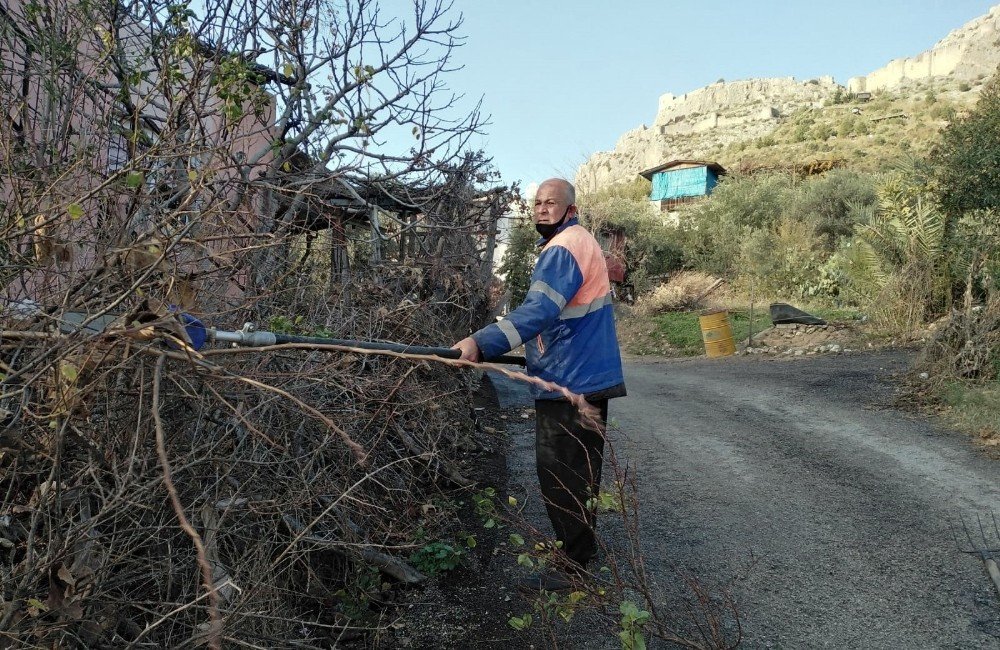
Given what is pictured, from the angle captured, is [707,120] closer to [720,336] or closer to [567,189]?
[720,336]

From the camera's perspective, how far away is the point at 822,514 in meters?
4.82

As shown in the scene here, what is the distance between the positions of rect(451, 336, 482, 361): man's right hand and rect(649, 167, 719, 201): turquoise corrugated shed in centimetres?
3631

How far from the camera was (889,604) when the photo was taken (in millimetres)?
3508

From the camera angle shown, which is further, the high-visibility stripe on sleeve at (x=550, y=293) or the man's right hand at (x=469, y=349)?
the high-visibility stripe on sleeve at (x=550, y=293)

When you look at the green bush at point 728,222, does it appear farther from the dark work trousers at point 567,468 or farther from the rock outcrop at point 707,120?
the rock outcrop at point 707,120

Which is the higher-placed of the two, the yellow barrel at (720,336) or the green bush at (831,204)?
the green bush at (831,204)

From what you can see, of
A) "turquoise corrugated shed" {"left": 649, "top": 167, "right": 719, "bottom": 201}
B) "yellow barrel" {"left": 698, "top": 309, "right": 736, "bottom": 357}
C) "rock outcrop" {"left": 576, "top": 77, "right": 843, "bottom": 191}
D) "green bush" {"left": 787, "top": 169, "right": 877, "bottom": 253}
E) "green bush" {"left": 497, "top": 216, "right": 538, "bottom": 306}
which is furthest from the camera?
"rock outcrop" {"left": 576, "top": 77, "right": 843, "bottom": 191}

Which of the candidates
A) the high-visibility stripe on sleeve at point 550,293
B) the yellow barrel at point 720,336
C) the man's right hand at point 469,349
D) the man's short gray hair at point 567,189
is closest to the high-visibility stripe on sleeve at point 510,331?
the man's right hand at point 469,349

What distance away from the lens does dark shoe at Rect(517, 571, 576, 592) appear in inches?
143

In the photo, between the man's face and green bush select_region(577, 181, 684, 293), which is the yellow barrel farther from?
the man's face

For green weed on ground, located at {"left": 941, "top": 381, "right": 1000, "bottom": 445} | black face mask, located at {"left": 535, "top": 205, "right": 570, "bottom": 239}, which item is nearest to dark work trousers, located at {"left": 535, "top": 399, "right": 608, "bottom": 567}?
black face mask, located at {"left": 535, "top": 205, "right": 570, "bottom": 239}

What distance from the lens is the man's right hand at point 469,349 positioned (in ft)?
10.4

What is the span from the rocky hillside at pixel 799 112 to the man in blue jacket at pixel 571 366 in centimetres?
2548

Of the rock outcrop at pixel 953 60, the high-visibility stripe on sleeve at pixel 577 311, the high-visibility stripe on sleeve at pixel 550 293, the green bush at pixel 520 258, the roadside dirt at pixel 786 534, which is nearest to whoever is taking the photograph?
the roadside dirt at pixel 786 534
